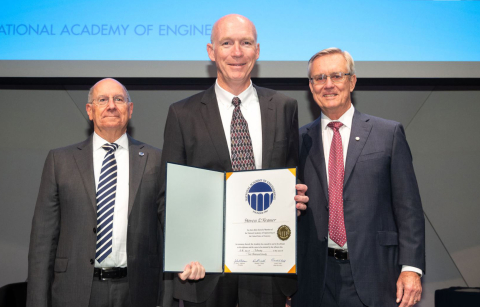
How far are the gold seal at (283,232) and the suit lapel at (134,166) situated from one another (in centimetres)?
95

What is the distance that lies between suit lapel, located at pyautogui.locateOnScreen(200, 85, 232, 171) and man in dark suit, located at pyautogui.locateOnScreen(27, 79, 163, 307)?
2.08 ft

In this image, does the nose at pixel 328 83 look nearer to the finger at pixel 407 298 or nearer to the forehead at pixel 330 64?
the forehead at pixel 330 64

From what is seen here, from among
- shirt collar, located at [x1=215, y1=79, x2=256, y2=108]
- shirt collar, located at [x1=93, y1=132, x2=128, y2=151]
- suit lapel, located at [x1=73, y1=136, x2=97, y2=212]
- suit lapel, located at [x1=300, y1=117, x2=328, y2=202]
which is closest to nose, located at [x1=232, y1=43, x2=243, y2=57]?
shirt collar, located at [x1=215, y1=79, x2=256, y2=108]

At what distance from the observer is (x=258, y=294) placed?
1.96 metres

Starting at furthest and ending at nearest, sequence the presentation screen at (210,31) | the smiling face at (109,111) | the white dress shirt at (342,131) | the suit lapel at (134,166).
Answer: the presentation screen at (210,31) → the smiling face at (109,111) → the suit lapel at (134,166) → the white dress shirt at (342,131)

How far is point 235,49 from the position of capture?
84.9 inches

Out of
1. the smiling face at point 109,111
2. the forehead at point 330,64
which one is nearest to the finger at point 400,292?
the forehead at point 330,64

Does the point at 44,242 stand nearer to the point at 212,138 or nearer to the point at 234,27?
the point at 212,138

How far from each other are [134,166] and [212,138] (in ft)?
2.31

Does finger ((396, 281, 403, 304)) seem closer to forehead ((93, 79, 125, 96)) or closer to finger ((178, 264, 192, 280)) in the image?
finger ((178, 264, 192, 280))

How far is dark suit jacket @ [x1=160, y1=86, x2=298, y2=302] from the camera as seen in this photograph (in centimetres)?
202

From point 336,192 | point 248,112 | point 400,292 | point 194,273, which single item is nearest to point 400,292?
point 400,292

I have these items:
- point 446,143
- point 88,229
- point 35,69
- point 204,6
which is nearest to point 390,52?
point 446,143

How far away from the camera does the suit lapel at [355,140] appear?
7.46 feet
